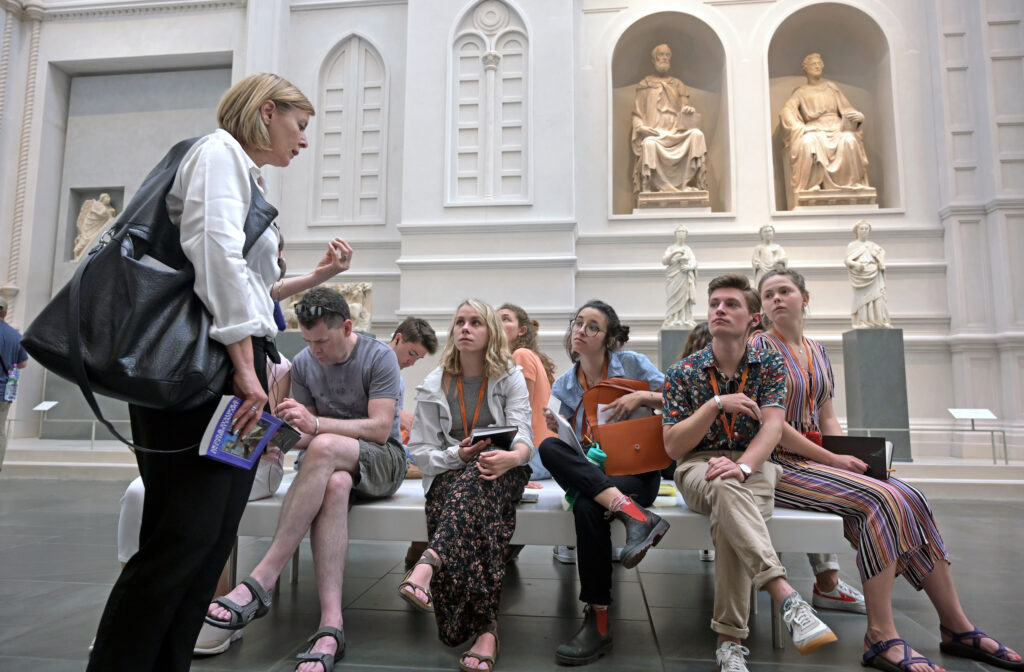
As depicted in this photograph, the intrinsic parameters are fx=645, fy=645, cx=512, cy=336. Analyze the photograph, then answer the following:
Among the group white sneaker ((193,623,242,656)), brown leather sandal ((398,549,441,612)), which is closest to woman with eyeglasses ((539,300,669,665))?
brown leather sandal ((398,549,441,612))

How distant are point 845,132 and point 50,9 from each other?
491 inches

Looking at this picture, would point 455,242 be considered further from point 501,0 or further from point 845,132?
point 845,132

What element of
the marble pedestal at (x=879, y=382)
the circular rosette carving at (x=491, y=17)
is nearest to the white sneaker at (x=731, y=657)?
the marble pedestal at (x=879, y=382)

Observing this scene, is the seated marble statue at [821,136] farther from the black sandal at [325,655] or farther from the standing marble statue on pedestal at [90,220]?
the standing marble statue on pedestal at [90,220]

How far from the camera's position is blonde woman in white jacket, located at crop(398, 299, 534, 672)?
2146 millimetres

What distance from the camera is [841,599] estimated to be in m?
2.76

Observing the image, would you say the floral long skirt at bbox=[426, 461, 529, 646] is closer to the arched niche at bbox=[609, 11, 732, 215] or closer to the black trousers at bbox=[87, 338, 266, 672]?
the black trousers at bbox=[87, 338, 266, 672]

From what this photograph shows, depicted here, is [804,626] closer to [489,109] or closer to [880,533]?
[880,533]

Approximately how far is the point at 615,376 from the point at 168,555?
2.00m

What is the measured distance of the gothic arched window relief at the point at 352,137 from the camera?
9.67m

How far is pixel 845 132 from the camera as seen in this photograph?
30.2ft

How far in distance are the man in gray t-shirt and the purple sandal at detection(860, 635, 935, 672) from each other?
1.71m

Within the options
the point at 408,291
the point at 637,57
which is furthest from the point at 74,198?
the point at 637,57

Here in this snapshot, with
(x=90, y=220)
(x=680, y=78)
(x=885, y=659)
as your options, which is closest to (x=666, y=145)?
(x=680, y=78)
